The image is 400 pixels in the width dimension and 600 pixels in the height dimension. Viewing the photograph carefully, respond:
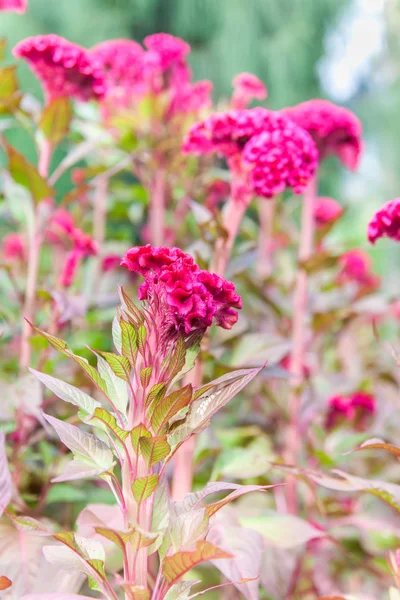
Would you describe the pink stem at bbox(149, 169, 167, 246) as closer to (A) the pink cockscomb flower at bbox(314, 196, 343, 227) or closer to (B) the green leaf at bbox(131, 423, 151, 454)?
(A) the pink cockscomb flower at bbox(314, 196, 343, 227)

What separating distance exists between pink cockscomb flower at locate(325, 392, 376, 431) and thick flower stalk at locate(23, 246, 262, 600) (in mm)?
615

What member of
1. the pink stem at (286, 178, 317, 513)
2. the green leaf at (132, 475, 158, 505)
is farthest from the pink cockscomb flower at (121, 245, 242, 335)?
the pink stem at (286, 178, 317, 513)

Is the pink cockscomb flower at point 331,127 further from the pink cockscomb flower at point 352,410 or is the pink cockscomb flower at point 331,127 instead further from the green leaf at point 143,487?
the green leaf at point 143,487

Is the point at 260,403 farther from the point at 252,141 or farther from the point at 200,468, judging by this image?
the point at 252,141

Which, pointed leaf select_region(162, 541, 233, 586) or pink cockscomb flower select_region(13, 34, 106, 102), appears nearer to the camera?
pointed leaf select_region(162, 541, 233, 586)

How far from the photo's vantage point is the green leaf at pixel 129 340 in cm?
49

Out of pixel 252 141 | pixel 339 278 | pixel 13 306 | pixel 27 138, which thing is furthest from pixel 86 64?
pixel 27 138

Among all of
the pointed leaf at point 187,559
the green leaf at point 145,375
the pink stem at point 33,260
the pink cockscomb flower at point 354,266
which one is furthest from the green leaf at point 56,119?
the pink cockscomb flower at point 354,266

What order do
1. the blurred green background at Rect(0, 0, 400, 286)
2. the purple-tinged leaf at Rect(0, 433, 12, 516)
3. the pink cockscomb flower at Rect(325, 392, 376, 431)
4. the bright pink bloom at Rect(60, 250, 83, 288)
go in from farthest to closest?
the blurred green background at Rect(0, 0, 400, 286), the pink cockscomb flower at Rect(325, 392, 376, 431), the bright pink bloom at Rect(60, 250, 83, 288), the purple-tinged leaf at Rect(0, 433, 12, 516)

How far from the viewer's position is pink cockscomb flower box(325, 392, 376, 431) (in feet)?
3.54

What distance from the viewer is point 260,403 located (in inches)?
49.6

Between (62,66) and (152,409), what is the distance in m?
0.60

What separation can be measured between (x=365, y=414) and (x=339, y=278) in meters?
0.36

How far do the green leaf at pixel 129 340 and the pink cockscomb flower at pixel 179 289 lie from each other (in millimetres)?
26
